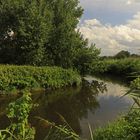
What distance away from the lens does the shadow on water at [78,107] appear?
1680 cm

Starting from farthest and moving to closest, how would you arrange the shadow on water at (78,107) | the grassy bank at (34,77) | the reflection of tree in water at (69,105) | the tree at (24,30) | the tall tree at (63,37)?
the tall tree at (63,37) → the tree at (24,30) → the grassy bank at (34,77) → the reflection of tree in water at (69,105) → the shadow on water at (78,107)

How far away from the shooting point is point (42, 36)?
30.8 m

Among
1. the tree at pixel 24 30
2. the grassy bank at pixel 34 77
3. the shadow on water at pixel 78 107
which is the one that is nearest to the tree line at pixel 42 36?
the tree at pixel 24 30

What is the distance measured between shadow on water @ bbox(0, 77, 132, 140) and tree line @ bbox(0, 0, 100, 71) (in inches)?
148

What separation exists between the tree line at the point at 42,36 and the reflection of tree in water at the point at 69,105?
3.92 m

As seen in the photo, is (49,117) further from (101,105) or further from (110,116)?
(101,105)

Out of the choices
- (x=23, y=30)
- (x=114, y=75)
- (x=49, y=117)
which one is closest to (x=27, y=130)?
(x=49, y=117)

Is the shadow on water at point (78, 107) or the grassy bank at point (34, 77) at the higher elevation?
the grassy bank at point (34, 77)

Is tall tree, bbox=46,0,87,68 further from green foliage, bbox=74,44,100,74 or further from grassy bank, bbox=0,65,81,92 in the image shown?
grassy bank, bbox=0,65,81,92

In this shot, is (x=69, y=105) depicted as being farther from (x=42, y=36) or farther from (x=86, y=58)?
(x=86, y=58)

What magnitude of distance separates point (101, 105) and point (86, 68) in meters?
12.2

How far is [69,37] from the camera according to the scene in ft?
108

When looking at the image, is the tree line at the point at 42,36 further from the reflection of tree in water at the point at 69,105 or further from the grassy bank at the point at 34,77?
the reflection of tree in water at the point at 69,105

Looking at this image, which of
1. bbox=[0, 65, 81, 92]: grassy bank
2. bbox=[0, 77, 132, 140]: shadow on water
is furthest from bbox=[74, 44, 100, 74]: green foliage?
bbox=[0, 77, 132, 140]: shadow on water
